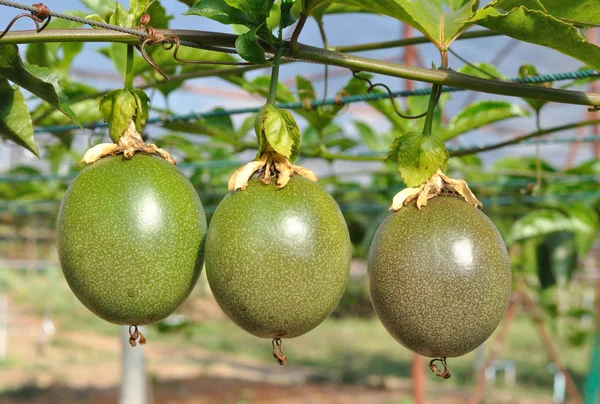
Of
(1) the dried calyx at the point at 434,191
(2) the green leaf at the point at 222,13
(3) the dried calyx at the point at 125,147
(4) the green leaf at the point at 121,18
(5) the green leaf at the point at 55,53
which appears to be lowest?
(1) the dried calyx at the point at 434,191

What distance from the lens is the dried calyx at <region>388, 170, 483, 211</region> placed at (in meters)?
1.05

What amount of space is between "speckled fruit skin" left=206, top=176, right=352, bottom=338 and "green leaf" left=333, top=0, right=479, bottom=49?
282 millimetres

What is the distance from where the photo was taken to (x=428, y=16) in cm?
105

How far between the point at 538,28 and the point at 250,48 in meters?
0.38

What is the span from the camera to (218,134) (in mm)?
2273

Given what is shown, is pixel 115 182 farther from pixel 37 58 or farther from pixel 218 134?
pixel 218 134

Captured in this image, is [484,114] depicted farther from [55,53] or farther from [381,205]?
[381,205]

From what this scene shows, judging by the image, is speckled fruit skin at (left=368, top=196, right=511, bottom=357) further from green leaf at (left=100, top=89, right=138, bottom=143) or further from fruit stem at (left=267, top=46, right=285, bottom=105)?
green leaf at (left=100, top=89, right=138, bottom=143)

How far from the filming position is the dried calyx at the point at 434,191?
1.05 m

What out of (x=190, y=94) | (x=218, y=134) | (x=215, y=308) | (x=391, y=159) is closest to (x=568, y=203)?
(x=218, y=134)

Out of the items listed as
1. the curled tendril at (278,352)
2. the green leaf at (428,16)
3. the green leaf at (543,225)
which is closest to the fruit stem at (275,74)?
the green leaf at (428,16)

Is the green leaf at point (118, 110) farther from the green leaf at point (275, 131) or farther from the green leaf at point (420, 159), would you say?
the green leaf at point (420, 159)

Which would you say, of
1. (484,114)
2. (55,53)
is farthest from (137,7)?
(484,114)

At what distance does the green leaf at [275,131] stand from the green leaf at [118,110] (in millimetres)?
199
